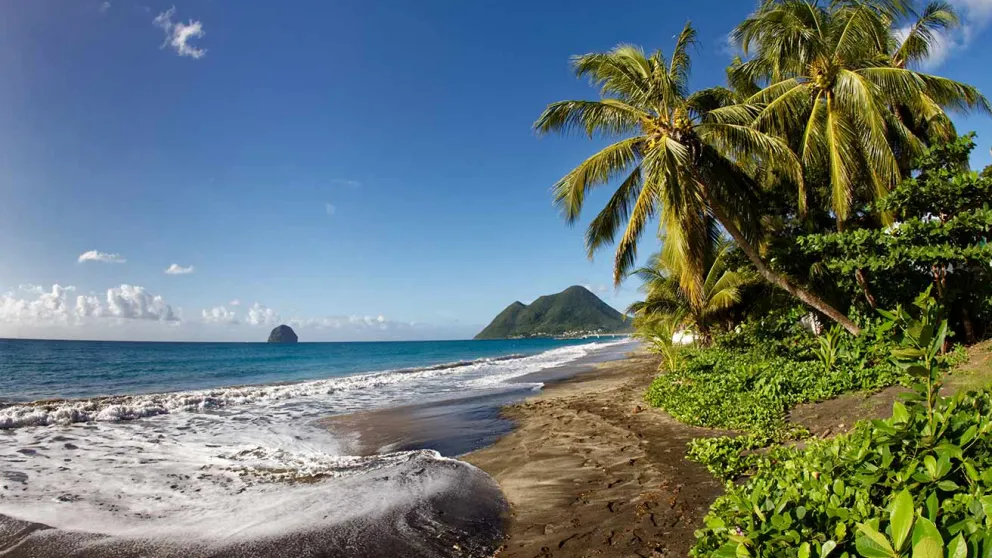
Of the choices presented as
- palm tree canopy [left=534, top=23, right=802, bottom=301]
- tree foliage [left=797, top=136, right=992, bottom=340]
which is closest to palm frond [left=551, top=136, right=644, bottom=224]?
palm tree canopy [left=534, top=23, right=802, bottom=301]

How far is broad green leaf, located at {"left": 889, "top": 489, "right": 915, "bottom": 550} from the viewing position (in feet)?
4.53

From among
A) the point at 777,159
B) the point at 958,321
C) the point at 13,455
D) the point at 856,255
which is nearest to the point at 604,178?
the point at 777,159

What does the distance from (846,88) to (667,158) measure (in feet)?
14.9

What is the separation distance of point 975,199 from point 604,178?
659cm

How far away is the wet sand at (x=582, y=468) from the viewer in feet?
14.2

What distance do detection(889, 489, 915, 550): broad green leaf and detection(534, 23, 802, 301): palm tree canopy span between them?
858cm

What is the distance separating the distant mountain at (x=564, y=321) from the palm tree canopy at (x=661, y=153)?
474 feet

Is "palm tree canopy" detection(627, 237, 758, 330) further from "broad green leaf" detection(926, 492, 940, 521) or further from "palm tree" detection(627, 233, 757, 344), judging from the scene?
"broad green leaf" detection(926, 492, 940, 521)

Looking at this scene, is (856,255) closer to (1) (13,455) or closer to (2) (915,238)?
(2) (915,238)

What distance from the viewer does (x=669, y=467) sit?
602 centimetres

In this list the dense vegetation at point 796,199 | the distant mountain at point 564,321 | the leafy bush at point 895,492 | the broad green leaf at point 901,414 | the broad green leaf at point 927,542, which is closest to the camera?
the broad green leaf at point 927,542

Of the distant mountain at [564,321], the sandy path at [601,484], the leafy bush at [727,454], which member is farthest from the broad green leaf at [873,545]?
the distant mountain at [564,321]

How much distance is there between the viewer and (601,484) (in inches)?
225

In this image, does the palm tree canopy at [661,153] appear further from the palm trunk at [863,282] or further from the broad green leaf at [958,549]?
the broad green leaf at [958,549]
